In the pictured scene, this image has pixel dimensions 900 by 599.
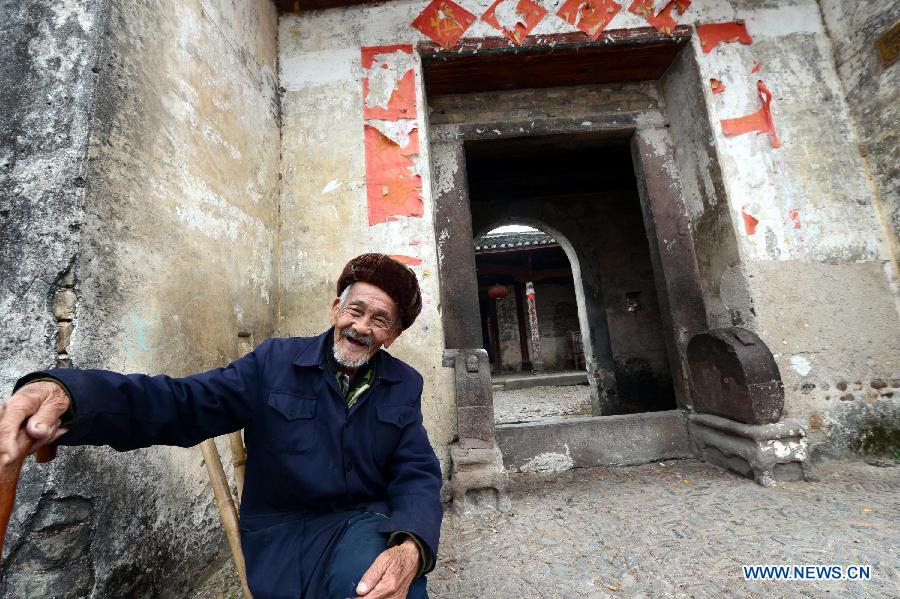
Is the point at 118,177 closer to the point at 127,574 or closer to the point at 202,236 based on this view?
the point at 202,236

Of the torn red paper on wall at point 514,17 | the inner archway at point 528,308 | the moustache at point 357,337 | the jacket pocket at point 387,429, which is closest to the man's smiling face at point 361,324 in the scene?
the moustache at point 357,337

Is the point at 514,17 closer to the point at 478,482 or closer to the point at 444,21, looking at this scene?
the point at 444,21

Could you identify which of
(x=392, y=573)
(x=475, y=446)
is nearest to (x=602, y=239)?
(x=475, y=446)

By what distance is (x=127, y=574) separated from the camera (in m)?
1.40

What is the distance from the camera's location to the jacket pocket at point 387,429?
132 cm

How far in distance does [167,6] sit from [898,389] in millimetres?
5271

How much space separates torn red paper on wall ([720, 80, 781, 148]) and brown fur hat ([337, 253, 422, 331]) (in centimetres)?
316

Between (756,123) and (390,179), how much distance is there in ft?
9.83

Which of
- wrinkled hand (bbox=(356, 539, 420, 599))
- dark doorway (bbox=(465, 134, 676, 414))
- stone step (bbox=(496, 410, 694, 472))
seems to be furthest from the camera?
dark doorway (bbox=(465, 134, 676, 414))

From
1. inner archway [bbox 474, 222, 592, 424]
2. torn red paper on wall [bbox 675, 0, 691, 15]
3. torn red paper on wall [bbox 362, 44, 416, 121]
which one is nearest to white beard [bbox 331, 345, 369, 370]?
torn red paper on wall [bbox 362, 44, 416, 121]

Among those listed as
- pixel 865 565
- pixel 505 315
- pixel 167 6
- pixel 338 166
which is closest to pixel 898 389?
pixel 865 565

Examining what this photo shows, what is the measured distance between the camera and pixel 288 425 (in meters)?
1.24

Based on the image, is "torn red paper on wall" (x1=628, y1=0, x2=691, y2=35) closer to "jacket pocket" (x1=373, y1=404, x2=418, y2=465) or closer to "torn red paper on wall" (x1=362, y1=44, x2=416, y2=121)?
"torn red paper on wall" (x1=362, y1=44, x2=416, y2=121)

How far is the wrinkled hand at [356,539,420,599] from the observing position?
0.99 metres
